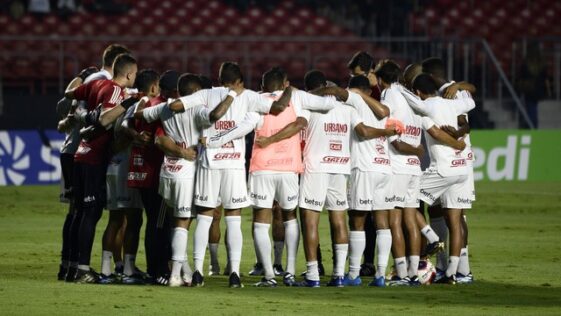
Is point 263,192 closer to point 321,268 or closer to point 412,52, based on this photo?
point 321,268

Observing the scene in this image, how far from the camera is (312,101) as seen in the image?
483 inches

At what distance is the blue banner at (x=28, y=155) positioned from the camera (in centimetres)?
2702

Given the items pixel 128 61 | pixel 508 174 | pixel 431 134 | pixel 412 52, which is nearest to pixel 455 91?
pixel 431 134

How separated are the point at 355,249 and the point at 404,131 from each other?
132 cm

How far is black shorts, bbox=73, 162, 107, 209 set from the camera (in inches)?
494

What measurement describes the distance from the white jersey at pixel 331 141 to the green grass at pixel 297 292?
123cm

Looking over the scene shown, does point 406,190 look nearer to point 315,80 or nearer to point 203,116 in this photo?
point 315,80

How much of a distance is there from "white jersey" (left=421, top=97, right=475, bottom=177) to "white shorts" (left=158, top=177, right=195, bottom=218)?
2.62 meters

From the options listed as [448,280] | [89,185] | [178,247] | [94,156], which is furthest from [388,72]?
[89,185]

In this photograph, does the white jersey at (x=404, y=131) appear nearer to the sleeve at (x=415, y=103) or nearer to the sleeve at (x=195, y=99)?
the sleeve at (x=415, y=103)

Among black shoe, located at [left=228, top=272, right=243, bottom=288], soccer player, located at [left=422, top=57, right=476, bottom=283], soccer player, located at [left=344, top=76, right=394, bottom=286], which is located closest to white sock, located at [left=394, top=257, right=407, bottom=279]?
soccer player, located at [left=344, top=76, right=394, bottom=286]

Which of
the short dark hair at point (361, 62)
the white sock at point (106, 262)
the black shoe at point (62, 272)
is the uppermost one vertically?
the short dark hair at point (361, 62)

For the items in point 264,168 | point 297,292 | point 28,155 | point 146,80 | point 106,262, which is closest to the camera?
point 297,292

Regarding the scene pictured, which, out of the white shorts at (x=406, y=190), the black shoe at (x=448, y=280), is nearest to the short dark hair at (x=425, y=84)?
the white shorts at (x=406, y=190)
